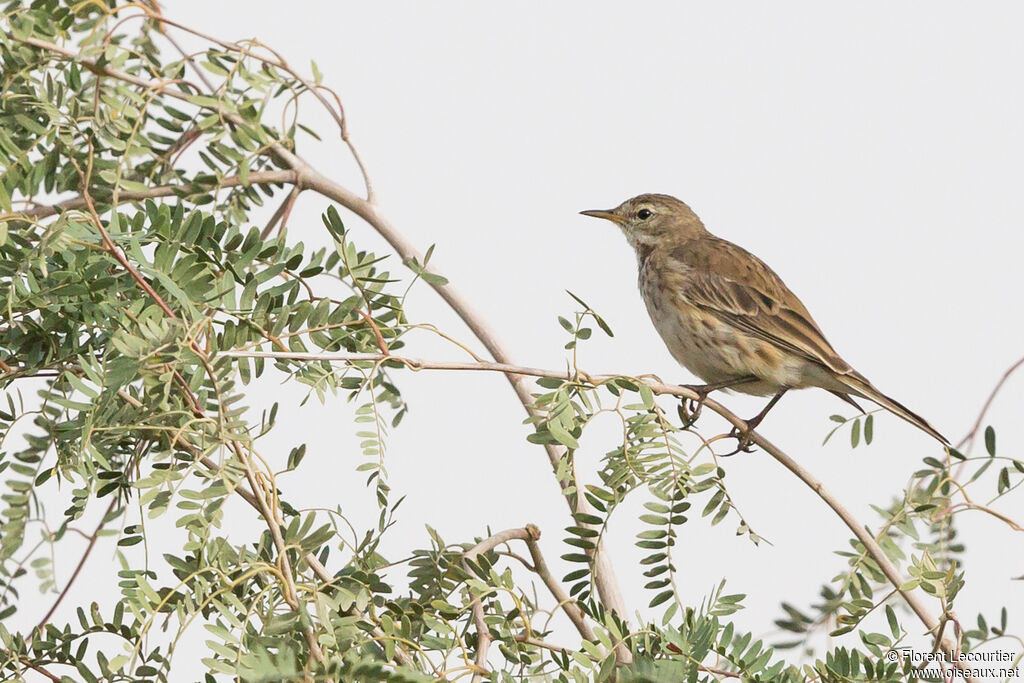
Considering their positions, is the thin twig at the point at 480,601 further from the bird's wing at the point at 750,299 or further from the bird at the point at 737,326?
the bird's wing at the point at 750,299

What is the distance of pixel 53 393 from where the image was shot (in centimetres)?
261

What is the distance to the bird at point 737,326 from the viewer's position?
4445mm

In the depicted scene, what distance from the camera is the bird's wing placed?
4.50 meters

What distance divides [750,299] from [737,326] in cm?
18

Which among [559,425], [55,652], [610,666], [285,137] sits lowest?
[610,666]

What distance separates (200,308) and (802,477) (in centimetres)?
162

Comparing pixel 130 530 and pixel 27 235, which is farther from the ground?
pixel 27 235

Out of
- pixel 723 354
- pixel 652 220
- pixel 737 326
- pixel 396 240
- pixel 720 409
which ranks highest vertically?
pixel 652 220

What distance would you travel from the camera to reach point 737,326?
4688 mm

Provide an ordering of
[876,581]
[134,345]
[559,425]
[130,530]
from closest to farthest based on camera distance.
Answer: [134,345], [130,530], [559,425], [876,581]

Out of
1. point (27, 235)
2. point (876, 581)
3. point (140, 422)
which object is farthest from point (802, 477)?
point (27, 235)

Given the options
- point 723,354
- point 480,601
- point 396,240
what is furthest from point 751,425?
point 480,601

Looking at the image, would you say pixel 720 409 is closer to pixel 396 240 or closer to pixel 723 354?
pixel 396 240

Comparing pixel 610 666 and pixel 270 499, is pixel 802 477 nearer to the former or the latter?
pixel 610 666
